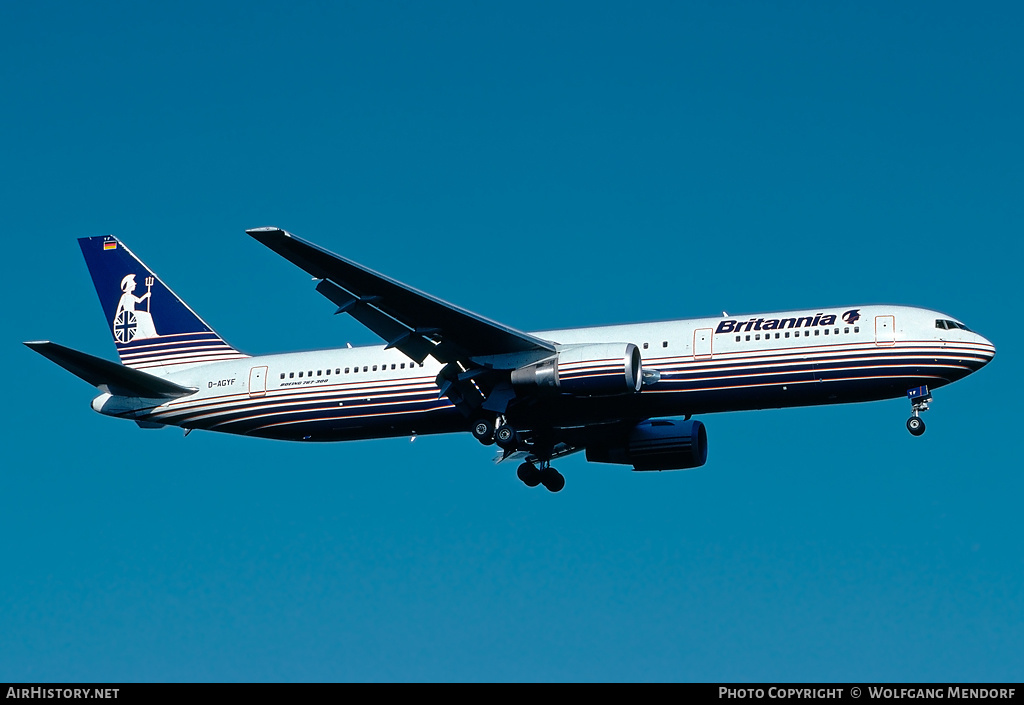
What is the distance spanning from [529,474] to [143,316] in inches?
598

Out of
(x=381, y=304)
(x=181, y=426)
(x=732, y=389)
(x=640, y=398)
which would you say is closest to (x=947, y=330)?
(x=732, y=389)

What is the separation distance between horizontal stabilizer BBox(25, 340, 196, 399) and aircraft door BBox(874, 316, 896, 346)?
2244 cm

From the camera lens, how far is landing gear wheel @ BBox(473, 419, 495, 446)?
41062mm

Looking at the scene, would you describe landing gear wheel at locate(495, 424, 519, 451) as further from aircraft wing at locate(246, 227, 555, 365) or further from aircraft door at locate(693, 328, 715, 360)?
aircraft door at locate(693, 328, 715, 360)

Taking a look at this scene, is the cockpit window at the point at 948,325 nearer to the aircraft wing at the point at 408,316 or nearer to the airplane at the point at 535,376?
the airplane at the point at 535,376

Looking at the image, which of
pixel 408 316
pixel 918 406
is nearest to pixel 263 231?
pixel 408 316

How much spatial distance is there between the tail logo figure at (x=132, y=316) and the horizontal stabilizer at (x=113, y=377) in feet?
11.3

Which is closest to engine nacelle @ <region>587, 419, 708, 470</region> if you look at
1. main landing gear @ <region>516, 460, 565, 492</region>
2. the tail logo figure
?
main landing gear @ <region>516, 460, 565, 492</region>

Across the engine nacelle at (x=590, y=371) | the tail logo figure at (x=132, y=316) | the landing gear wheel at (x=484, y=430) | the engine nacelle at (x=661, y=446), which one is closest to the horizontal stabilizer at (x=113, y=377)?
the tail logo figure at (x=132, y=316)

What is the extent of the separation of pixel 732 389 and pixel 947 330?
657 centimetres

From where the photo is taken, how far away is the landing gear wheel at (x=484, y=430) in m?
41.1

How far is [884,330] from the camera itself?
127ft
